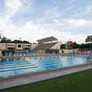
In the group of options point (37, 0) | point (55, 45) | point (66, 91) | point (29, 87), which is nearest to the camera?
point (66, 91)

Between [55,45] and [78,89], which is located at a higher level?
[55,45]

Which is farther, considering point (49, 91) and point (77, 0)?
point (77, 0)

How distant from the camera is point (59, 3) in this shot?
15336 mm

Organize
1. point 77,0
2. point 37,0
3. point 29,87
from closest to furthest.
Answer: point 29,87 → point 37,0 → point 77,0

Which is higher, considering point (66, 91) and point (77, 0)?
point (77, 0)

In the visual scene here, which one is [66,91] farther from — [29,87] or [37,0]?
[37,0]

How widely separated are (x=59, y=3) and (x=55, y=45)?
41.5 meters

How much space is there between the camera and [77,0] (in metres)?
14.4

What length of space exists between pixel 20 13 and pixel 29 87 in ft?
37.4

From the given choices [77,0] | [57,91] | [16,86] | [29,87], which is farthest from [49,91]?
[77,0]

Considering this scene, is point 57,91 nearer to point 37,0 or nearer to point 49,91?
point 49,91

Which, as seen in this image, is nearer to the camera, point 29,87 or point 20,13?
point 29,87

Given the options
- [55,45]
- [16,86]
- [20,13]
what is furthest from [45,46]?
[16,86]

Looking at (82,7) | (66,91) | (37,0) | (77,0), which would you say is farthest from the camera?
(82,7)
